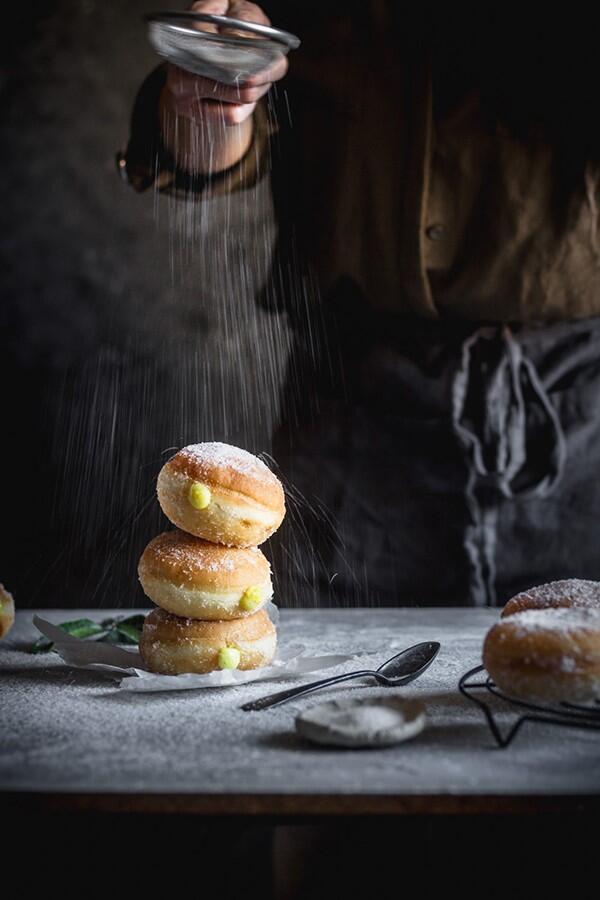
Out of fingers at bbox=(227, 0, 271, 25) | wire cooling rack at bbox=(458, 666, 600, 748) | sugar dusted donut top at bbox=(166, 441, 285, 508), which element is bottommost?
wire cooling rack at bbox=(458, 666, 600, 748)

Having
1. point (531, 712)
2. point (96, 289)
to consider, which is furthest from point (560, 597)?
point (96, 289)

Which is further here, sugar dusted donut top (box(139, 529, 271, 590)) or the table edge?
sugar dusted donut top (box(139, 529, 271, 590))

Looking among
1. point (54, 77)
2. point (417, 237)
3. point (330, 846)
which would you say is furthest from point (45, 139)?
point (330, 846)

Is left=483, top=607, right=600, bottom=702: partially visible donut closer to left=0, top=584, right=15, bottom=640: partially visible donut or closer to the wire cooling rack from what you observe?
the wire cooling rack

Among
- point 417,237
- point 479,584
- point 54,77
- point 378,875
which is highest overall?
point 54,77

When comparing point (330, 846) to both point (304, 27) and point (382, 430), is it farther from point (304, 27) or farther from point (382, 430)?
point (304, 27)

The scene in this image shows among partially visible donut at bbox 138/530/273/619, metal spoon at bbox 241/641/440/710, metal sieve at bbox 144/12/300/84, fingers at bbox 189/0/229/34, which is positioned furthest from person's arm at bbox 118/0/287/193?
metal spoon at bbox 241/641/440/710
